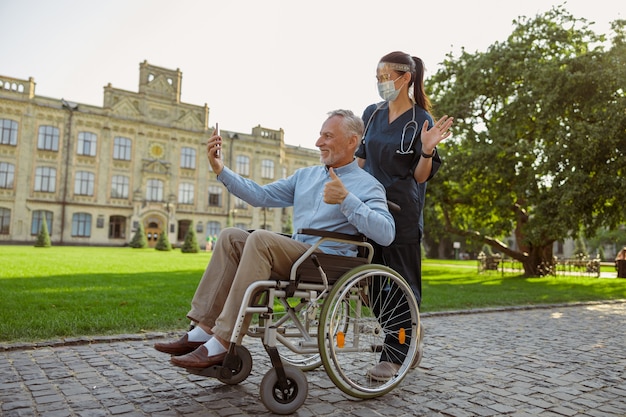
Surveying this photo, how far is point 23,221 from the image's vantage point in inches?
1538

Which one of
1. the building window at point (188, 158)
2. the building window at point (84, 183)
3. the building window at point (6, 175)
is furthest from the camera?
the building window at point (188, 158)

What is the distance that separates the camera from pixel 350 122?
3291 millimetres

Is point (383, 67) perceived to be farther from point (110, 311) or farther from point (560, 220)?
point (560, 220)

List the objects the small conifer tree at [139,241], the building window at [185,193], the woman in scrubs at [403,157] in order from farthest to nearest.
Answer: the building window at [185,193] < the small conifer tree at [139,241] < the woman in scrubs at [403,157]

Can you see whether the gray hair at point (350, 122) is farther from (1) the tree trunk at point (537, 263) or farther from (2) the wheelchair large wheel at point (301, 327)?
(1) the tree trunk at point (537, 263)

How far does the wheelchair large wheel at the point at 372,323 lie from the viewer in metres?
2.92

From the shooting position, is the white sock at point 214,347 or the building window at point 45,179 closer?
the white sock at point 214,347

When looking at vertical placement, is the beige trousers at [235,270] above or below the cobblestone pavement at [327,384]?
above

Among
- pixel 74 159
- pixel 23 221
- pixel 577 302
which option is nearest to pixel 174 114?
pixel 74 159

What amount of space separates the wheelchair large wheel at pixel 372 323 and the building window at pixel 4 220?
42.1 meters

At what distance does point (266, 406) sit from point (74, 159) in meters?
43.5

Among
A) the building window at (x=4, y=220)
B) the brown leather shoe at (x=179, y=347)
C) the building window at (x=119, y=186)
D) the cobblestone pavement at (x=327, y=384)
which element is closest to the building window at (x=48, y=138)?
the building window at (x=119, y=186)

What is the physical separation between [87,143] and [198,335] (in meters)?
43.4

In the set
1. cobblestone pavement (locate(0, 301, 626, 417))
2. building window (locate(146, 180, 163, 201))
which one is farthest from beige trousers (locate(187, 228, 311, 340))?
building window (locate(146, 180, 163, 201))
